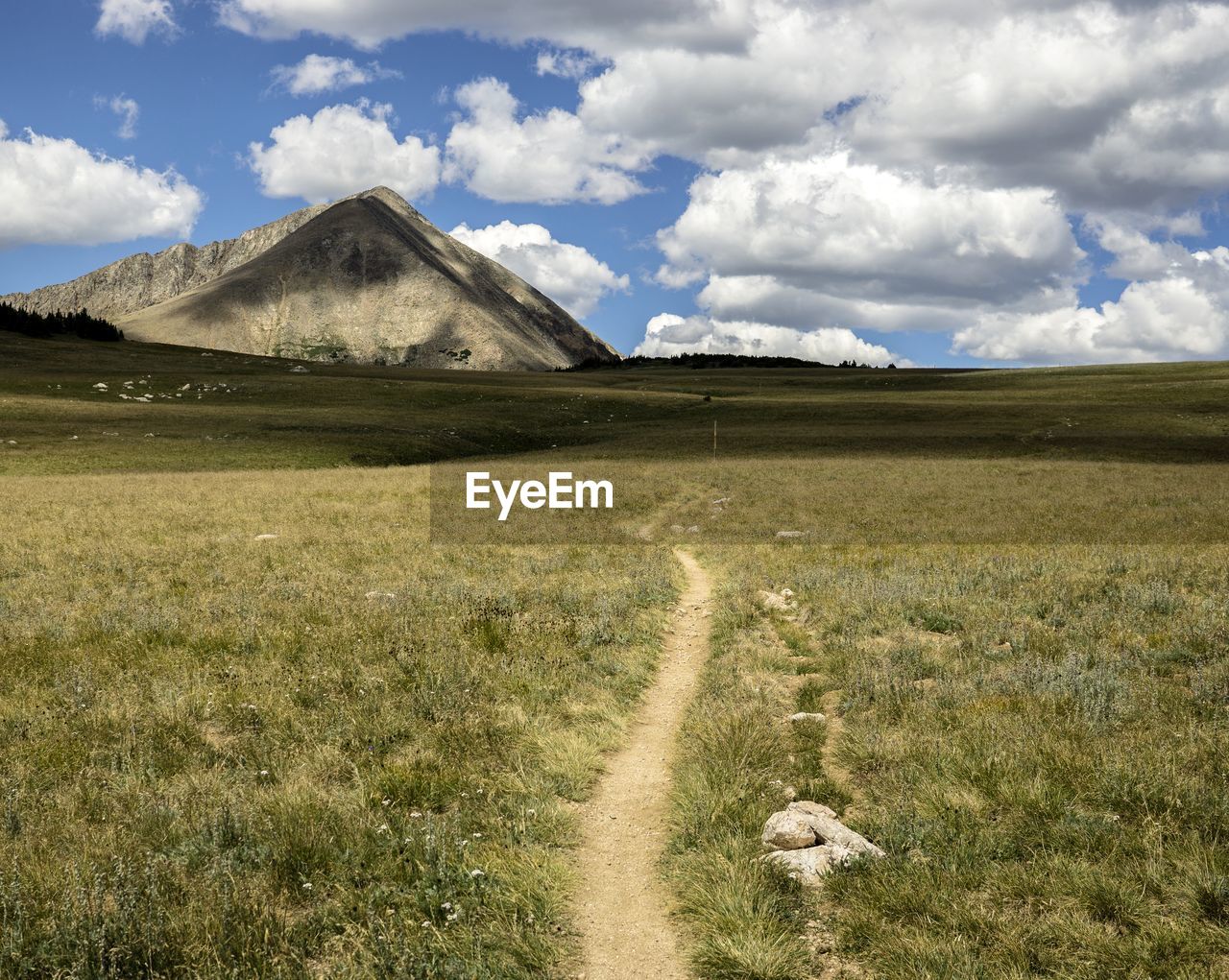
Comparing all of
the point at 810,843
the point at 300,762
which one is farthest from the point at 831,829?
the point at 300,762

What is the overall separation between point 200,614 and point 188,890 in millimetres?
9406

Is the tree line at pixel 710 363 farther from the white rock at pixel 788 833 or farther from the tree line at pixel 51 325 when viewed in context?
the white rock at pixel 788 833

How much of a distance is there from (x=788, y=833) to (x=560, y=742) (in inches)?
122

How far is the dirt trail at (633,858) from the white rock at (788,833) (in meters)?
1.03

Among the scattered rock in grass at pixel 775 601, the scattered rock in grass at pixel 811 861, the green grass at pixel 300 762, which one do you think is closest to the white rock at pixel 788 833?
the scattered rock in grass at pixel 811 861

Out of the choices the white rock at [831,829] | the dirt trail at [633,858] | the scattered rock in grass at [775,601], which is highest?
the white rock at [831,829]

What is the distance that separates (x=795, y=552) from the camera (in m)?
22.4

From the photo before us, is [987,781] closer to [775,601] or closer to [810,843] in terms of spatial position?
[810,843]

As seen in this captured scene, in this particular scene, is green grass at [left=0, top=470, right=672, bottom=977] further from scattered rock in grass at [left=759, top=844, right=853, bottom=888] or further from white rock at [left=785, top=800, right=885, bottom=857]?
white rock at [left=785, top=800, right=885, bottom=857]

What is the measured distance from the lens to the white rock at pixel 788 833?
6.78 metres

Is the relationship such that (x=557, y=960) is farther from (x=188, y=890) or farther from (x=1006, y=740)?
(x=1006, y=740)

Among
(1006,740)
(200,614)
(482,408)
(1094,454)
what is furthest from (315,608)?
(482,408)

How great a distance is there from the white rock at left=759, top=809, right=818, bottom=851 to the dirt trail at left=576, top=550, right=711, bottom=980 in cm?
103

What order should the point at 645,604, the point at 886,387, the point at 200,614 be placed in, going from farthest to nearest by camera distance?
the point at 886,387 < the point at 645,604 < the point at 200,614
